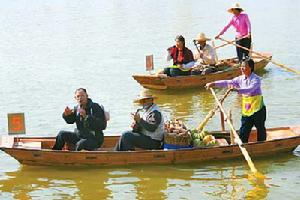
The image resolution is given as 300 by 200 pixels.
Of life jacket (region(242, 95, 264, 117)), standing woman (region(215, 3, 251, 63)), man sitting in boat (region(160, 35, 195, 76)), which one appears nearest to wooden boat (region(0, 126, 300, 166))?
life jacket (region(242, 95, 264, 117))

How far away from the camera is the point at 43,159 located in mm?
11648

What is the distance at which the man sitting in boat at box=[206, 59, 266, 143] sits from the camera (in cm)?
1142

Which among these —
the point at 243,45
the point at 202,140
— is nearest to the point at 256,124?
the point at 202,140

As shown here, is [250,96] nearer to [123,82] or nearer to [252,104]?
[252,104]

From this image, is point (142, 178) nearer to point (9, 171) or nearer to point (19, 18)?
point (9, 171)

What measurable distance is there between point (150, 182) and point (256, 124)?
209cm

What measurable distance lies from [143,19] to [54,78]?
1591cm

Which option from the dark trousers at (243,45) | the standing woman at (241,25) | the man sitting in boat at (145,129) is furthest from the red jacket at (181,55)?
the man sitting in boat at (145,129)

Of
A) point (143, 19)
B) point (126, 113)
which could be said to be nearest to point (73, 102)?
point (126, 113)

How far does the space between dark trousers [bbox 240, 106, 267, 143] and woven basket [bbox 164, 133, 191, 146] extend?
0.99m

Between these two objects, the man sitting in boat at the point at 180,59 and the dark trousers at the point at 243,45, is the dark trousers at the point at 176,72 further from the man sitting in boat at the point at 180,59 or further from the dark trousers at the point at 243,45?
the dark trousers at the point at 243,45

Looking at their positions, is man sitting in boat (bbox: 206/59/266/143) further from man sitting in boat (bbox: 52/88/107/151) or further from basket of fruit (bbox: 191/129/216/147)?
man sitting in boat (bbox: 52/88/107/151)

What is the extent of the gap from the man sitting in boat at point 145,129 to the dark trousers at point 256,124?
144 centimetres

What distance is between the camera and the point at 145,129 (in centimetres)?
1145
